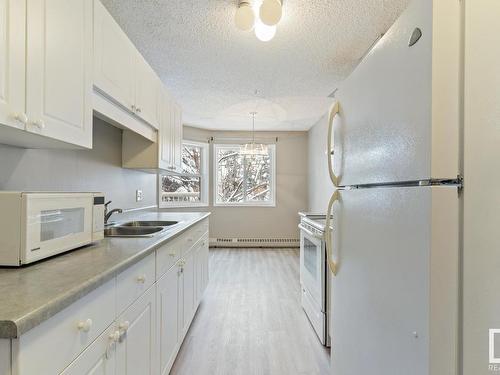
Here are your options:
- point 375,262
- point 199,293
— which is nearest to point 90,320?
point 375,262

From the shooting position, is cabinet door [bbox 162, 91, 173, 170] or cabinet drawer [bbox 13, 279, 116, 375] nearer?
cabinet drawer [bbox 13, 279, 116, 375]

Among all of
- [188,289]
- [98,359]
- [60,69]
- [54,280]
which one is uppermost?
[60,69]

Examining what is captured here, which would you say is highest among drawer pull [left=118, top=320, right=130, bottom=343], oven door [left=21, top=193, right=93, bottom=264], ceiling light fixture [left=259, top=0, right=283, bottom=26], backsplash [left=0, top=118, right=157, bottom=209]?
ceiling light fixture [left=259, top=0, right=283, bottom=26]

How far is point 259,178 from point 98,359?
5.37 meters

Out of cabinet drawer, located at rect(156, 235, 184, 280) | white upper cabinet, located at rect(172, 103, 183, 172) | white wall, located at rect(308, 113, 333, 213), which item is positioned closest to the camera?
cabinet drawer, located at rect(156, 235, 184, 280)

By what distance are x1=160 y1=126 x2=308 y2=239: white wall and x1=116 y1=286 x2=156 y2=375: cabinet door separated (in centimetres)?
450

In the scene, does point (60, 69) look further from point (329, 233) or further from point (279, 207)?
point (279, 207)

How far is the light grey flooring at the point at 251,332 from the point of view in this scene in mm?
1980

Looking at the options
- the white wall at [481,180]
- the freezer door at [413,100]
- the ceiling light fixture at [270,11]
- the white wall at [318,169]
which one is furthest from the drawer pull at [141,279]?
the white wall at [318,169]

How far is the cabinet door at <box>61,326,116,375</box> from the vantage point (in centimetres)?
80

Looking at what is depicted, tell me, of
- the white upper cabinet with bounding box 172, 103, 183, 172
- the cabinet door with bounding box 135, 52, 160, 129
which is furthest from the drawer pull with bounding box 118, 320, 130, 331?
the white upper cabinet with bounding box 172, 103, 183, 172

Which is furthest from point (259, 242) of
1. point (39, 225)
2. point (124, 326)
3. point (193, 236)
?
point (39, 225)

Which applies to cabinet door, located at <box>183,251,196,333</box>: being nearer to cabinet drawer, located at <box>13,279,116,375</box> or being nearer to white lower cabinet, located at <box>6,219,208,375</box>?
white lower cabinet, located at <box>6,219,208,375</box>

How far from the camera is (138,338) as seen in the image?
4.08ft
